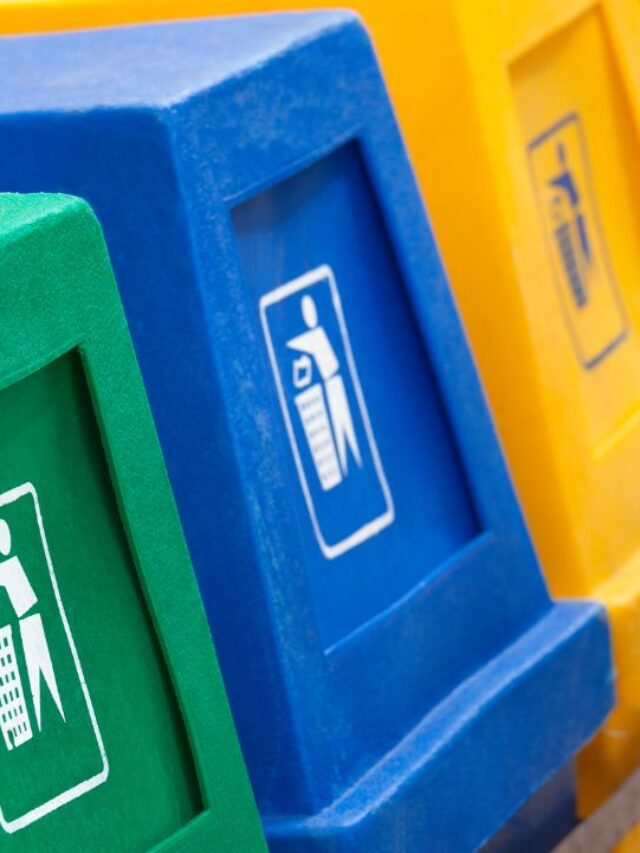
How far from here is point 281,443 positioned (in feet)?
5.99

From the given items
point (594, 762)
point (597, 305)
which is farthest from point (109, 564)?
point (597, 305)

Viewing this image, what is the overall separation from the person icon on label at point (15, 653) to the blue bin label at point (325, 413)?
438 millimetres

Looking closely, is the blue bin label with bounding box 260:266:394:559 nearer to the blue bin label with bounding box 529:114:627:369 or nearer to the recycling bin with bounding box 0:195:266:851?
the recycling bin with bounding box 0:195:266:851

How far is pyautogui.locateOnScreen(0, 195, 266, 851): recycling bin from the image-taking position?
1.45 meters

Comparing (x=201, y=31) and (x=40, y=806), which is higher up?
(x=201, y=31)

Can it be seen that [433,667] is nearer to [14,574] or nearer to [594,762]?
[594,762]

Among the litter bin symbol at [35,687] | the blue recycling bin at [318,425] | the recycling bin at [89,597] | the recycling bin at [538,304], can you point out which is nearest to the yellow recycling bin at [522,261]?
the recycling bin at [538,304]

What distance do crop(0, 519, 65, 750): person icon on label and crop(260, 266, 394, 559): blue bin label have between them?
0.44 m

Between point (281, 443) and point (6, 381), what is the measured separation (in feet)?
1.44

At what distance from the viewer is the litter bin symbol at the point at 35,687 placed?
1.44m

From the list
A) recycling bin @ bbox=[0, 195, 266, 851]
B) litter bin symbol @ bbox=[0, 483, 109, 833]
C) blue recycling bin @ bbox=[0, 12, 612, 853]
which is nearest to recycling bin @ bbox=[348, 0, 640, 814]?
blue recycling bin @ bbox=[0, 12, 612, 853]

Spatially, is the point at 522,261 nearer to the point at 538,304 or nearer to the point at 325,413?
the point at 538,304

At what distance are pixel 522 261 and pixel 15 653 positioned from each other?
39.0 inches

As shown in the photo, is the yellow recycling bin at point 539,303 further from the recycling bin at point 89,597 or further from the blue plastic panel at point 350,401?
the recycling bin at point 89,597
